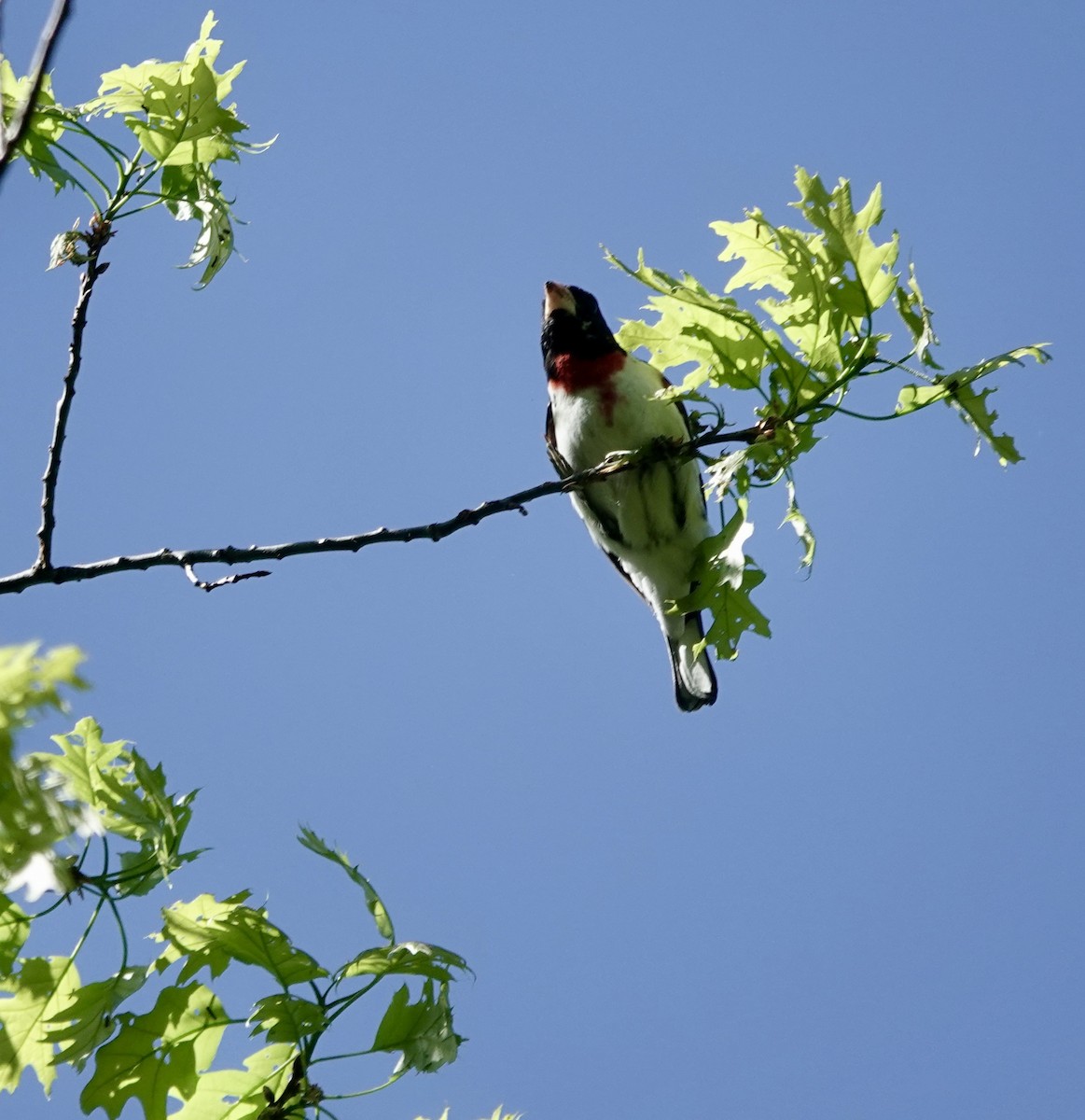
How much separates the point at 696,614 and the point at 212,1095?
3282 mm

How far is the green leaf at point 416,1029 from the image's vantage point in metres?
2.73

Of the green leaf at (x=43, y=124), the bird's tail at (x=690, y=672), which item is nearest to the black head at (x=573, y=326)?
the bird's tail at (x=690, y=672)

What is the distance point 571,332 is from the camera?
5.02 metres

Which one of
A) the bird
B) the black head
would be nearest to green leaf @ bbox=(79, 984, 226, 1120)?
the bird

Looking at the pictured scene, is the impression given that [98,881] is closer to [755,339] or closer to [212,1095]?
[212,1095]

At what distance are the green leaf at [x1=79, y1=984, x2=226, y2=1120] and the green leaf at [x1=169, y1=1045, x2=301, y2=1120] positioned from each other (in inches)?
1.3

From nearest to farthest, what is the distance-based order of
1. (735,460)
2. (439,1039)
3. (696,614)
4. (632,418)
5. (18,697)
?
(18,697), (439,1039), (735,460), (632,418), (696,614)

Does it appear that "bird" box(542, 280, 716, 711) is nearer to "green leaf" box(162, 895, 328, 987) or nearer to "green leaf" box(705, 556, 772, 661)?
"green leaf" box(705, 556, 772, 661)

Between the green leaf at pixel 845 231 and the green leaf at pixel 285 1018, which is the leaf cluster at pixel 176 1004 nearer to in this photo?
the green leaf at pixel 285 1018

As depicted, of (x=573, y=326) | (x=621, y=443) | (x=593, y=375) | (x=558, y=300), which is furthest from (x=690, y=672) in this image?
(x=558, y=300)

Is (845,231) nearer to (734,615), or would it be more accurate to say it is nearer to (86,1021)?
(734,615)

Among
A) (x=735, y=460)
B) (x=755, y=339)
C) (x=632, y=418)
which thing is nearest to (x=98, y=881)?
(x=735, y=460)

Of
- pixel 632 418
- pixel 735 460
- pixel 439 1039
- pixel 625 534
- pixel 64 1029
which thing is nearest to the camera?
pixel 64 1029

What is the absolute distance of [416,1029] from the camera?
275cm
